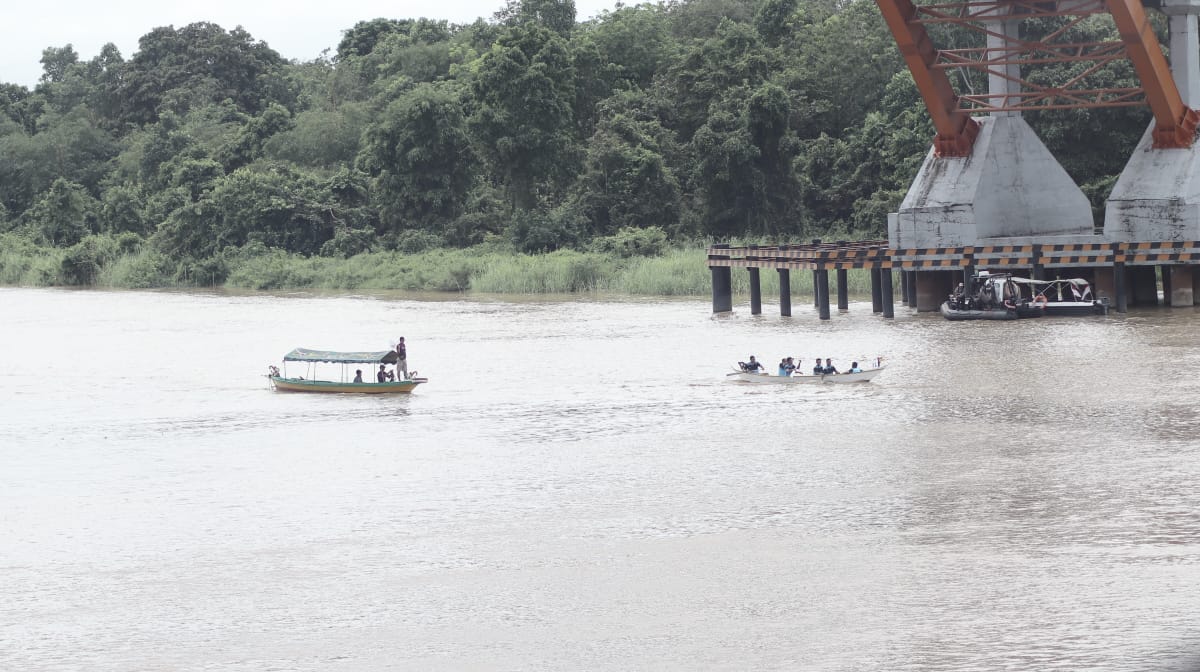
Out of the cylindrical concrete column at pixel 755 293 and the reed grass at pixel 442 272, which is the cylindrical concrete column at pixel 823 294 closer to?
the cylindrical concrete column at pixel 755 293

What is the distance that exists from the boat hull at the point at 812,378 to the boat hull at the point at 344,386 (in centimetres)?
563

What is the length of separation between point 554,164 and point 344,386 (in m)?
30.2

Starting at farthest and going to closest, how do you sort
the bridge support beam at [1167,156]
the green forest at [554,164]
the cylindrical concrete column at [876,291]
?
the green forest at [554,164], the cylindrical concrete column at [876,291], the bridge support beam at [1167,156]

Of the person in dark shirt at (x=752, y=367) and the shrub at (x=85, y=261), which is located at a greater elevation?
the shrub at (x=85, y=261)

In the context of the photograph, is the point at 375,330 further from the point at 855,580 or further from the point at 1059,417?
the point at 855,580

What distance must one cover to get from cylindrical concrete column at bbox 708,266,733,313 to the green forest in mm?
6912

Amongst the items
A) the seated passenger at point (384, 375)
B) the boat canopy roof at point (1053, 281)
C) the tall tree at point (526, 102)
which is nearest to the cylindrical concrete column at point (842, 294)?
the boat canopy roof at point (1053, 281)

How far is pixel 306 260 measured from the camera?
201 ft

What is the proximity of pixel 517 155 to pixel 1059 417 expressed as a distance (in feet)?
120

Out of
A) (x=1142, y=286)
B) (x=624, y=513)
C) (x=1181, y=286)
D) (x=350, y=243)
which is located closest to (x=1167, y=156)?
(x=1181, y=286)

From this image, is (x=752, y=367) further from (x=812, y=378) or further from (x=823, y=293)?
(x=823, y=293)

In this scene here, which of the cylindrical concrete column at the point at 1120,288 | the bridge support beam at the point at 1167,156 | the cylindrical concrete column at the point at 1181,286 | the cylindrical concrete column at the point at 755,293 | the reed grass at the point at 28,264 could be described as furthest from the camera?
the reed grass at the point at 28,264

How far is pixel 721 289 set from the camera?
4047 cm

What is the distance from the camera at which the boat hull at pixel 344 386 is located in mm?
27953
